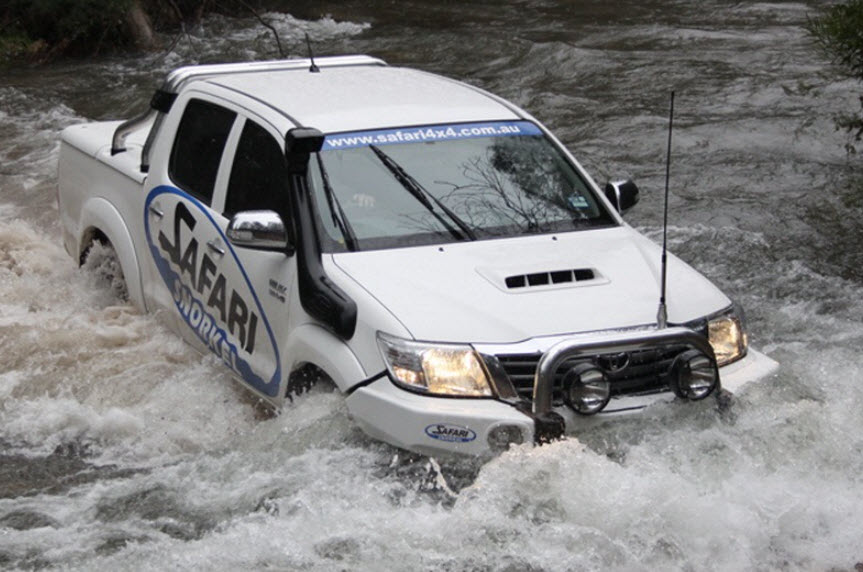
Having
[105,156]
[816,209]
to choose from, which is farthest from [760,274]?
[105,156]

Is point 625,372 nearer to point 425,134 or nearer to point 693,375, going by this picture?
point 693,375

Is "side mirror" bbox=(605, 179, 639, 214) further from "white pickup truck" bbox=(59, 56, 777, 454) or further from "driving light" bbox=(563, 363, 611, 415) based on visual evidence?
"driving light" bbox=(563, 363, 611, 415)

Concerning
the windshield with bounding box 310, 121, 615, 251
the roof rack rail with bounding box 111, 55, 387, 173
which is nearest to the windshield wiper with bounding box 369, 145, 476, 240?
the windshield with bounding box 310, 121, 615, 251

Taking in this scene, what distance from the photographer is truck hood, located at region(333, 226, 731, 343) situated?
5836 millimetres

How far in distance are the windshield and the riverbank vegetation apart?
1372cm

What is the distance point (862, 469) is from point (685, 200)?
21.3 ft

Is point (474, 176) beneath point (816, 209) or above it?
above

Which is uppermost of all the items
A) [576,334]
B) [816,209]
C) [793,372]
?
[576,334]

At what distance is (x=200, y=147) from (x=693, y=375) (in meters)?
3.16

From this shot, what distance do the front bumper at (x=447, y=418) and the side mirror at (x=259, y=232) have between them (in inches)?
39.4

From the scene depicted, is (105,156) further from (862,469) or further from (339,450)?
(862,469)

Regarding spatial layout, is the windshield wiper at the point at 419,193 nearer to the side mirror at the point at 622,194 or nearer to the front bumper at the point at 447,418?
the side mirror at the point at 622,194

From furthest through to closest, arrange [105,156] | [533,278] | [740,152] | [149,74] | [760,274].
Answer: [149,74], [740,152], [760,274], [105,156], [533,278]

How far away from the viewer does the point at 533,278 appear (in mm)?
6211
